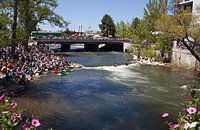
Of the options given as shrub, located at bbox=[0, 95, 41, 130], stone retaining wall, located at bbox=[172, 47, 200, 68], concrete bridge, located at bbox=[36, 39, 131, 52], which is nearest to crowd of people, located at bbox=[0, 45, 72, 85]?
shrub, located at bbox=[0, 95, 41, 130]

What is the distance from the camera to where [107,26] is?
10488 centimetres

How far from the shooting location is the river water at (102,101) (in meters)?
13.1

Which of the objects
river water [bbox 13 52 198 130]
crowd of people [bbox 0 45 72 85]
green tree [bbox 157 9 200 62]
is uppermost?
green tree [bbox 157 9 200 62]

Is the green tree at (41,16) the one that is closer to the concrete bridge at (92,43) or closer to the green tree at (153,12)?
the concrete bridge at (92,43)

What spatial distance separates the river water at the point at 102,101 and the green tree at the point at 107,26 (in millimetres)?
82435

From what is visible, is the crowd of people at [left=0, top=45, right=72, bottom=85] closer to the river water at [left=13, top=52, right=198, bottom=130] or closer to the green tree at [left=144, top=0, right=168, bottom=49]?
the river water at [left=13, top=52, right=198, bottom=130]

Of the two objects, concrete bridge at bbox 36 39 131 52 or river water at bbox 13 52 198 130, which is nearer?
river water at bbox 13 52 198 130

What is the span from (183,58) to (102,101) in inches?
949

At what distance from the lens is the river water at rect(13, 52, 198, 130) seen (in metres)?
13.1

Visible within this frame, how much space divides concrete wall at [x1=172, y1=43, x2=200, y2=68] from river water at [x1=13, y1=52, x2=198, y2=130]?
8.27 metres

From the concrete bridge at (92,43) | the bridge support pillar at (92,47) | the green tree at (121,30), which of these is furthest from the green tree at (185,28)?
the green tree at (121,30)

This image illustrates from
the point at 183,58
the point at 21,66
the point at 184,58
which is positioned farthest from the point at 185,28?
the point at 21,66

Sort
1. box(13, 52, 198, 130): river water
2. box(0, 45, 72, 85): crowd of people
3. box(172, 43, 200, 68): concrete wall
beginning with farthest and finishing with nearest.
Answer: box(172, 43, 200, 68): concrete wall < box(0, 45, 72, 85): crowd of people < box(13, 52, 198, 130): river water

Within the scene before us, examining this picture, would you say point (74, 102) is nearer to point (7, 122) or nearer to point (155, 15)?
point (7, 122)
